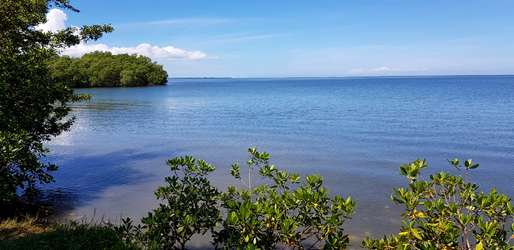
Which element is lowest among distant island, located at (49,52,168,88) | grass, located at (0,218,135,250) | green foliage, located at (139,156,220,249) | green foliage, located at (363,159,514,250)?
grass, located at (0,218,135,250)

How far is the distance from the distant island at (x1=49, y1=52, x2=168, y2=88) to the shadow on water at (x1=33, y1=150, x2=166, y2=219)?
101778mm

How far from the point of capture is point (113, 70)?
421 ft

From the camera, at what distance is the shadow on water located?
50.4ft

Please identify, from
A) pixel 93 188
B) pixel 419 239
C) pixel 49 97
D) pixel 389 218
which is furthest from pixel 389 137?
pixel 419 239

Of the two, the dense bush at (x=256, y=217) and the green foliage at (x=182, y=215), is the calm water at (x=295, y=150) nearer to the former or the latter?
the dense bush at (x=256, y=217)

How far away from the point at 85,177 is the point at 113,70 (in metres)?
116

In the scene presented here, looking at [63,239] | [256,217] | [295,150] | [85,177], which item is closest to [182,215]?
[256,217]

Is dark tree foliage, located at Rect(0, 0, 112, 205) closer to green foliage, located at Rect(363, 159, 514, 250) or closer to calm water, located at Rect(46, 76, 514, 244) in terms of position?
calm water, located at Rect(46, 76, 514, 244)

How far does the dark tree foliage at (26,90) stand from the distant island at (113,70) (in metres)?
110

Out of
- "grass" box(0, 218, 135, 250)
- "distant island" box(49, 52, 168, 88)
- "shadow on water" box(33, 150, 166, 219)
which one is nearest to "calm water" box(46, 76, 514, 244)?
"shadow on water" box(33, 150, 166, 219)

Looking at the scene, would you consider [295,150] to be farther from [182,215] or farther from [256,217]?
A: [256,217]

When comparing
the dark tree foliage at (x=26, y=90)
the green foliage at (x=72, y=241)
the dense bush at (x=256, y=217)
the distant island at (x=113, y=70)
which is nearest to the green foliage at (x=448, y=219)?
the dense bush at (x=256, y=217)

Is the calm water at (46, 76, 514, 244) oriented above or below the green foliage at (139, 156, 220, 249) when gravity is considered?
below

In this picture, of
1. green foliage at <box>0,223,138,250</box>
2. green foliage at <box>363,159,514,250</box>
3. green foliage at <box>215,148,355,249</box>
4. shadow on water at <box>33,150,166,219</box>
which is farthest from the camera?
shadow on water at <box>33,150,166,219</box>
